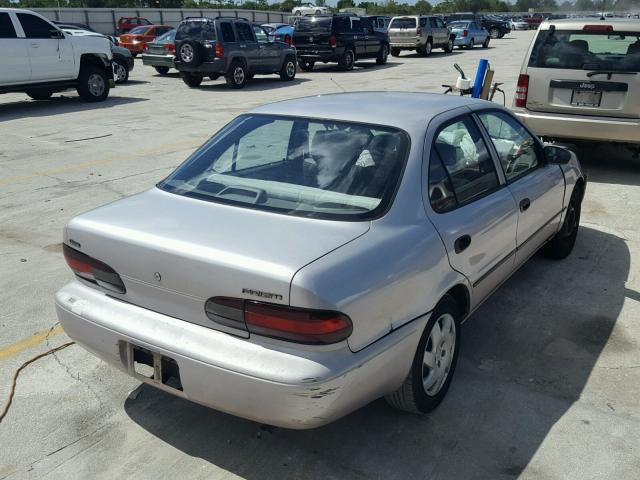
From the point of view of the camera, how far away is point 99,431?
3248 millimetres

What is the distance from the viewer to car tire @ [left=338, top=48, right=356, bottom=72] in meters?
23.3

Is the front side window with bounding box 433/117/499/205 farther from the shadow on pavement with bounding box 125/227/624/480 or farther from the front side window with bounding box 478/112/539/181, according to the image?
the shadow on pavement with bounding box 125/227/624/480

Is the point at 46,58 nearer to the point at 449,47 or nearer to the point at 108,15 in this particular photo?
the point at 449,47

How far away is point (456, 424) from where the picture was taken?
10.9 ft

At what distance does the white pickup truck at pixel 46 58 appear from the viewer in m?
13.3

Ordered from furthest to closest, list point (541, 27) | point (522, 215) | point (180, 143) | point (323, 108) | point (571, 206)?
1. point (180, 143)
2. point (541, 27)
3. point (571, 206)
4. point (522, 215)
5. point (323, 108)

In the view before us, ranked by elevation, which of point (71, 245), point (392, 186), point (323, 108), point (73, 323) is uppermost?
point (323, 108)

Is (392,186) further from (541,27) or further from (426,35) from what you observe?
(426,35)

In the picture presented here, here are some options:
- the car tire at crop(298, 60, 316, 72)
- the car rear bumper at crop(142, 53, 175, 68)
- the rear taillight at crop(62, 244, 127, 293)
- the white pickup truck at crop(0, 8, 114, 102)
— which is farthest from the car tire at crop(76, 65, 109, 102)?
the rear taillight at crop(62, 244, 127, 293)

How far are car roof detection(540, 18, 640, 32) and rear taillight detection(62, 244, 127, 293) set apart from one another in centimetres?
696

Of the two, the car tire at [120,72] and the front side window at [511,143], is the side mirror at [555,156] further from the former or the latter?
the car tire at [120,72]

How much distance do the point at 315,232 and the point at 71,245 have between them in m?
1.29

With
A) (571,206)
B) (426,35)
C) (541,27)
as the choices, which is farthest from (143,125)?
(426,35)

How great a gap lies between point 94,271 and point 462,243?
74.5 inches
